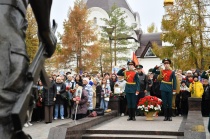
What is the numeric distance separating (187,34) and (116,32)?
17176 mm

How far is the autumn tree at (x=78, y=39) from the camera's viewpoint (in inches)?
1562

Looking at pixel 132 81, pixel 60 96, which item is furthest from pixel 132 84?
pixel 60 96

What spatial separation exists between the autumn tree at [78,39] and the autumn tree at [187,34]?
1021cm

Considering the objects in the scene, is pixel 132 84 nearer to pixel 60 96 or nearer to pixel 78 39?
pixel 60 96

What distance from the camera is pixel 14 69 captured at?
2289mm

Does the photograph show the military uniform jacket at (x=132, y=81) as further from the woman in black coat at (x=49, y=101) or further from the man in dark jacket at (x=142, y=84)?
the woman in black coat at (x=49, y=101)

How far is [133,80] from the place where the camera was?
11820 millimetres

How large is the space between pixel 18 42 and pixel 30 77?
226mm

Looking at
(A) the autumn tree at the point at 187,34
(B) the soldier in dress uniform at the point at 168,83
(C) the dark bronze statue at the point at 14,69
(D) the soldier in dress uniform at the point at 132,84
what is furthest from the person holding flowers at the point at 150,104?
(A) the autumn tree at the point at 187,34

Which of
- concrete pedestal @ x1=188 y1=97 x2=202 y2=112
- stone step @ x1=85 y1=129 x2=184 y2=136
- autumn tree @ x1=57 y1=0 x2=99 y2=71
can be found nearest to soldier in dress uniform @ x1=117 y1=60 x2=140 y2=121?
concrete pedestal @ x1=188 y1=97 x2=202 y2=112

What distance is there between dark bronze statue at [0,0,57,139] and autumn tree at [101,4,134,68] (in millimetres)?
43691

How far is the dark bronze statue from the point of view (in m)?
2.20

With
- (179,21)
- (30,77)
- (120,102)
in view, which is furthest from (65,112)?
(179,21)

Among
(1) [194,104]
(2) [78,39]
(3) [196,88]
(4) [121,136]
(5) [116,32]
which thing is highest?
(5) [116,32]
